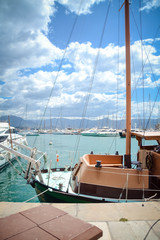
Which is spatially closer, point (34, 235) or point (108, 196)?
point (34, 235)

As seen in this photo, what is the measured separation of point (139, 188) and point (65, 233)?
5.94 m

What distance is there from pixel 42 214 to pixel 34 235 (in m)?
0.46

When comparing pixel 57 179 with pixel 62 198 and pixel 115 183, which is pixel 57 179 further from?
pixel 115 183

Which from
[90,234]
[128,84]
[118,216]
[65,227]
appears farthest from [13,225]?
[128,84]

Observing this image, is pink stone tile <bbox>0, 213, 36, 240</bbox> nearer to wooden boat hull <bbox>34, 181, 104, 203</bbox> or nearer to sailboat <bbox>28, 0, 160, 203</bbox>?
sailboat <bbox>28, 0, 160, 203</bbox>

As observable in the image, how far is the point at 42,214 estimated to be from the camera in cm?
225

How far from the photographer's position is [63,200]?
7211mm

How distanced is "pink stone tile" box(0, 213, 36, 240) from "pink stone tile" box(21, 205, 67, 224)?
0.08 m

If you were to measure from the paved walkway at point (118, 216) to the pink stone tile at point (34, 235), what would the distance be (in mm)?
1491

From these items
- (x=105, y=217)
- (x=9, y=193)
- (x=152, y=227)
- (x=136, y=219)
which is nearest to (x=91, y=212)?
(x=105, y=217)

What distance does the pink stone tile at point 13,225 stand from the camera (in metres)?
1.81

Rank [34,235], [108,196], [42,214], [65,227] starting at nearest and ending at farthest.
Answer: [34,235] < [65,227] < [42,214] < [108,196]

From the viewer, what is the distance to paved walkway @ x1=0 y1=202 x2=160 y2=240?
9.57ft

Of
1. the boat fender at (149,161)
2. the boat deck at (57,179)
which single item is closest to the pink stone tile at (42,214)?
the boat fender at (149,161)
